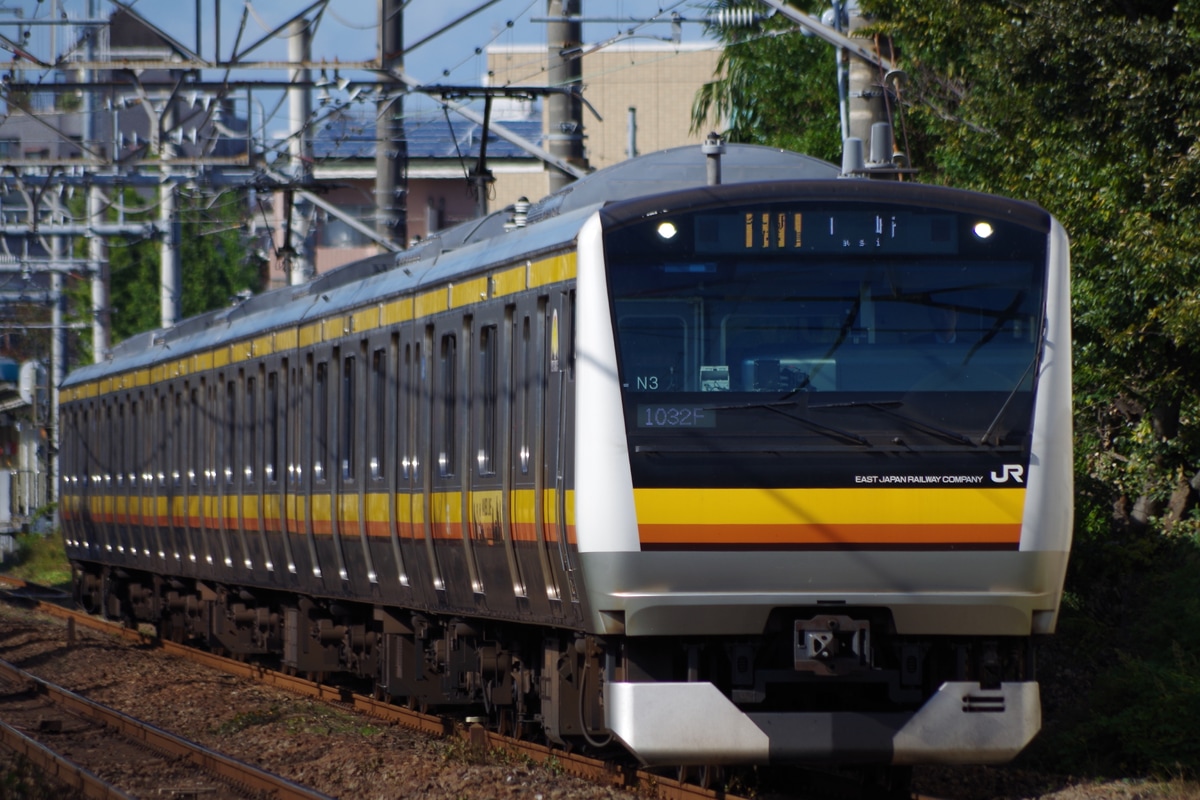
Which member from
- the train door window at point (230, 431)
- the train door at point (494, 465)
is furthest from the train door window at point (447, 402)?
the train door window at point (230, 431)

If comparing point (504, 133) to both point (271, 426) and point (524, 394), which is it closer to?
point (271, 426)

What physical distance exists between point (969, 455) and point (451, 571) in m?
3.73

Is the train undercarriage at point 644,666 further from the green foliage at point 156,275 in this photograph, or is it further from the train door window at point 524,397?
the green foliage at point 156,275

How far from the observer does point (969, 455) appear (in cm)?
871

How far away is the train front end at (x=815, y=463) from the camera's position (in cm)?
866

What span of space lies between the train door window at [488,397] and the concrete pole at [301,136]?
646cm

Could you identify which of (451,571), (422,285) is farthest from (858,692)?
(422,285)

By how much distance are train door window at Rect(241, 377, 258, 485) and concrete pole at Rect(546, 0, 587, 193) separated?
4.02m

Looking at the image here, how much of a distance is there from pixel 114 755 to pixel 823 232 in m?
6.87

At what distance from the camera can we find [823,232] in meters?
8.95

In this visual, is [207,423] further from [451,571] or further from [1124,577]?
[1124,577]

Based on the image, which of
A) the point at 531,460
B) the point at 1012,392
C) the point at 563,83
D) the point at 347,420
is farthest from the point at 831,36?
the point at 563,83

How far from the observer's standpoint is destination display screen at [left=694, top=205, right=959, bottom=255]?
29.3ft

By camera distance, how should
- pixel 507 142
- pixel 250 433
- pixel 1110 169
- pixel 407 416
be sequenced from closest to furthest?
pixel 407 416
pixel 1110 169
pixel 250 433
pixel 507 142
